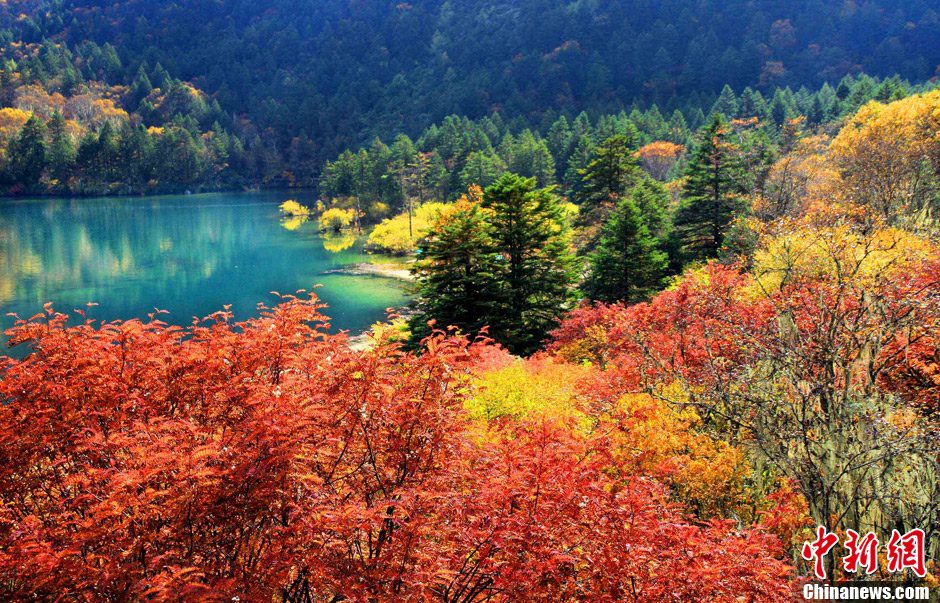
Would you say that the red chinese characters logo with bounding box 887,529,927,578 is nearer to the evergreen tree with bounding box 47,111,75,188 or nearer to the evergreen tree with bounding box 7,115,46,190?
the evergreen tree with bounding box 47,111,75,188

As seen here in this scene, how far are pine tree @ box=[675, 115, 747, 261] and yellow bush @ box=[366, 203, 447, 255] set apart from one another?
26.0 m

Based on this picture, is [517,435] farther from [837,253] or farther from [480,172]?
[480,172]

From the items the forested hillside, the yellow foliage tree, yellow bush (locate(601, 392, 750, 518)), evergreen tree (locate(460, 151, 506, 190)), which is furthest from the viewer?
the forested hillside

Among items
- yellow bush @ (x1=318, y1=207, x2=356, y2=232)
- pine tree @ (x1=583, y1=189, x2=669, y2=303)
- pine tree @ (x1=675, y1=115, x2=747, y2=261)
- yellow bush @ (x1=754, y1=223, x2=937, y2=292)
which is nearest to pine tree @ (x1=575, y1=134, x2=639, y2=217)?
pine tree @ (x1=675, y1=115, x2=747, y2=261)

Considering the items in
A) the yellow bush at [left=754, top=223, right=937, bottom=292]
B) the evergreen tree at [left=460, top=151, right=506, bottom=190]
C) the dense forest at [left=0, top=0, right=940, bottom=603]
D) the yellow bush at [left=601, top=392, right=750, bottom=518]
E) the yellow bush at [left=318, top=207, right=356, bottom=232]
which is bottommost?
the yellow bush at [left=601, top=392, right=750, bottom=518]

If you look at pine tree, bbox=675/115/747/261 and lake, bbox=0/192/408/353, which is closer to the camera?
pine tree, bbox=675/115/747/261

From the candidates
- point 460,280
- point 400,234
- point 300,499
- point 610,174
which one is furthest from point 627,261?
point 400,234

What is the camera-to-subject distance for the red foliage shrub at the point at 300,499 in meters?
4.50

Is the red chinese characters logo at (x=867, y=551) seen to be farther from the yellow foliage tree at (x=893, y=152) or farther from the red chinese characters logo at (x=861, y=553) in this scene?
the yellow foliage tree at (x=893, y=152)

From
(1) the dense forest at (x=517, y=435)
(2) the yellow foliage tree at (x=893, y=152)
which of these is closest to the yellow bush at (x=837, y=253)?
(1) the dense forest at (x=517, y=435)

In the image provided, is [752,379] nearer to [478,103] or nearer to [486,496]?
[486,496]

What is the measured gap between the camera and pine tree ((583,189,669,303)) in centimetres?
2636

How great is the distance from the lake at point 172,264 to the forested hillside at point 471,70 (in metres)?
44.9

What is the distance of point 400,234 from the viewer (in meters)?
56.8
